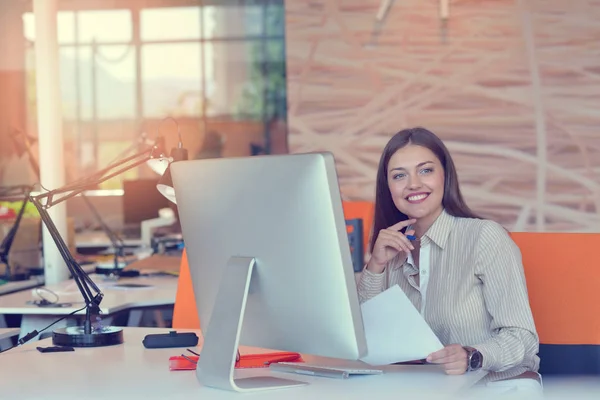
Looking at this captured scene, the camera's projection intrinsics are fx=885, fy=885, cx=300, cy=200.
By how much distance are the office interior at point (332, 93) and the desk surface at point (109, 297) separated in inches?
47.0

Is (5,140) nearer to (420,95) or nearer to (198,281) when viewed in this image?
(420,95)

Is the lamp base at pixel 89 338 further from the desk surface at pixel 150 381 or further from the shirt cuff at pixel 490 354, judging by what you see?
the shirt cuff at pixel 490 354

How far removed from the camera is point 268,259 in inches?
67.9

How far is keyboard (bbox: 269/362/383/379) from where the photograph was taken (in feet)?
6.28


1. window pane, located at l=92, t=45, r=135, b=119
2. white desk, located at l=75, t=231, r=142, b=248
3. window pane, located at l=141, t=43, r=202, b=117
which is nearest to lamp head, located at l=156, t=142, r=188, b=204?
white desk, located at l=75, t=231, r=142, b=248

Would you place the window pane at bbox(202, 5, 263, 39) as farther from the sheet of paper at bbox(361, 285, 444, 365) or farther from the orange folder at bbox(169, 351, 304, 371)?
the sheet of paper at bbox(361, 285, 444, 365)

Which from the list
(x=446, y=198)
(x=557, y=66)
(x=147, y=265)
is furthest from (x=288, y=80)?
(x=446, y=198)

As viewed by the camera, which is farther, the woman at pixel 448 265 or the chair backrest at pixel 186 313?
the chair backrest at pixel 186 313

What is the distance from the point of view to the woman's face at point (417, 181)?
2.36m

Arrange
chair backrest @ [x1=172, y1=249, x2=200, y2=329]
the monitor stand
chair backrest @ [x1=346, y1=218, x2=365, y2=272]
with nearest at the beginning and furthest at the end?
the monitor stand, chair backrest @ [x1=172, y1=249, x2=200, y2=329], chair backrest @ [x1=346, y1=218, x2=365, y2=272]

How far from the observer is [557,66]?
5.79 metres

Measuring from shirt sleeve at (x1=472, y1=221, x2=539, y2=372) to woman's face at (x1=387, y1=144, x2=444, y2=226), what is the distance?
0.19 metres

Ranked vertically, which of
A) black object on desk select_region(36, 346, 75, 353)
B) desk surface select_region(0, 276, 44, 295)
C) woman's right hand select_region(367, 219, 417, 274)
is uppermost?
woman's right hand select_region(367, 219, 417, 274)

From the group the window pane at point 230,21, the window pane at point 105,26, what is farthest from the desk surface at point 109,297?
the window pane at point 105,26
